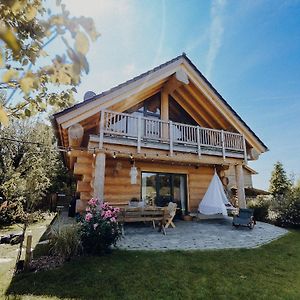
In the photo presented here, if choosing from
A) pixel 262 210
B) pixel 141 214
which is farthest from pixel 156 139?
pixel 262 210

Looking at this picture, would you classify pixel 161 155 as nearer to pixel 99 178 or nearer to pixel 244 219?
pixel 99 178

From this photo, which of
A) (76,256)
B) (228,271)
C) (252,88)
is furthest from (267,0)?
(76,256)

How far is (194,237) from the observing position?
787cm

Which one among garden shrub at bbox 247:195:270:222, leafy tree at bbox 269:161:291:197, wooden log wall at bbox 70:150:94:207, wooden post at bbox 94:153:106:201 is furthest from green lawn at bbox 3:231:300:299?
leafy tree at bbox 269:161:291:197

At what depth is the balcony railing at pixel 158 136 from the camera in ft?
29.5

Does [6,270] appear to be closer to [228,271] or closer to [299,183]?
[228,271]

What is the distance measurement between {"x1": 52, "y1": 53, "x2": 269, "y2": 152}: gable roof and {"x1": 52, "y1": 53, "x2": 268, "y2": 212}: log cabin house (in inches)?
1.3

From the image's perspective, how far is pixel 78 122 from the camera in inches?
334

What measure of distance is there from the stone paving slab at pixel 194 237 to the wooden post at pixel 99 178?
1.64 meters

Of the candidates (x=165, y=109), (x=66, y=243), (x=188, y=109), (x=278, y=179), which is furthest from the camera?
(x=278, y=179)

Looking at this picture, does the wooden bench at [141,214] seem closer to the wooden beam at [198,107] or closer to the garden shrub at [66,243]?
the garden shrub at [66,243]

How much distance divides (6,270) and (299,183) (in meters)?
16.3

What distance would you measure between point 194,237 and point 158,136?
4.78 m

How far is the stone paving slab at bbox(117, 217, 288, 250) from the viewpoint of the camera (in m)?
6.73
